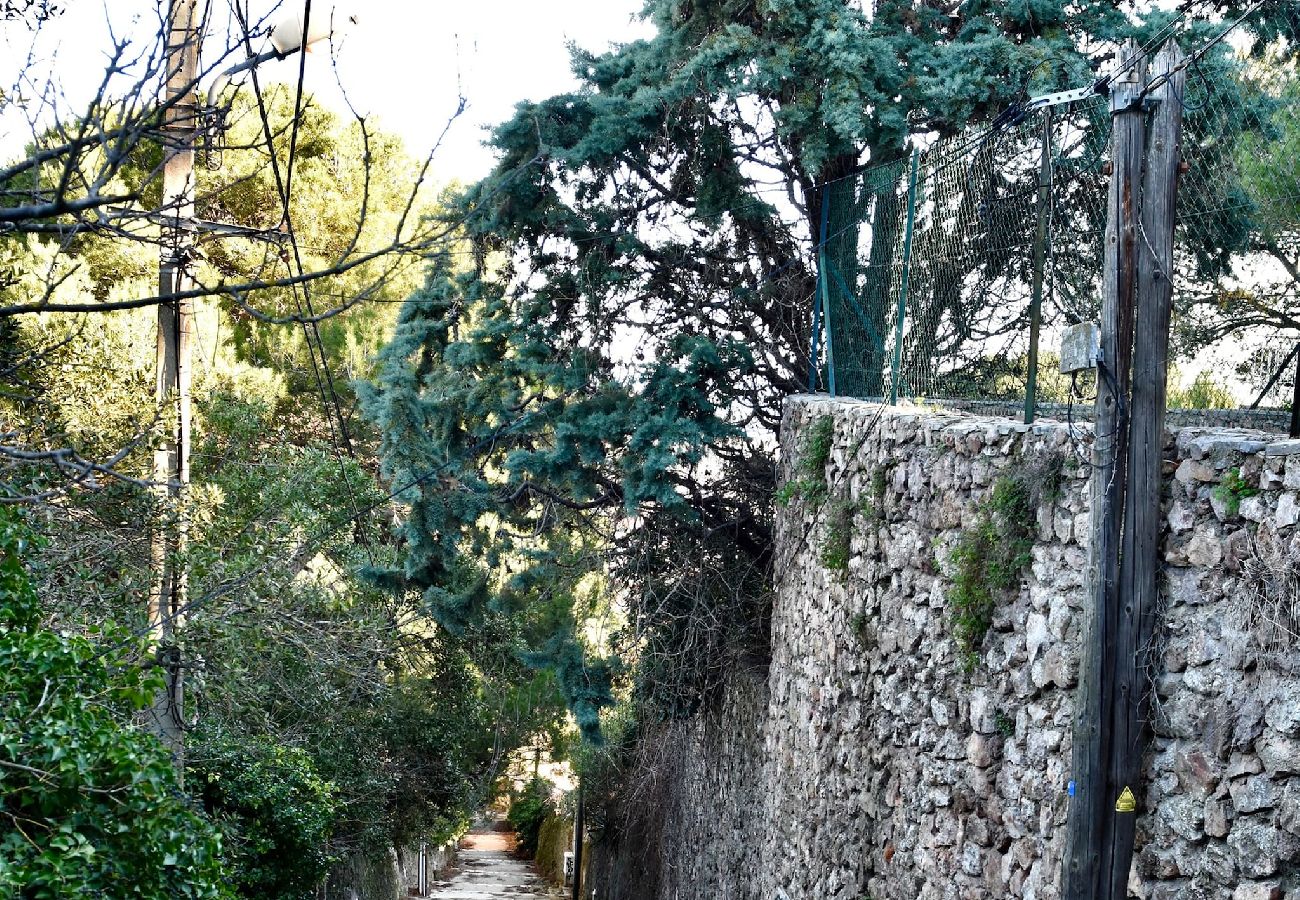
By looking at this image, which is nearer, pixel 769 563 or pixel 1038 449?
pixel 1038 449

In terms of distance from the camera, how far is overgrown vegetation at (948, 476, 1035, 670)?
5172 mm

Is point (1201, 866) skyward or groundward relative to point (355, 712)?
skyward

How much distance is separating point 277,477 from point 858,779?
26.0 feet

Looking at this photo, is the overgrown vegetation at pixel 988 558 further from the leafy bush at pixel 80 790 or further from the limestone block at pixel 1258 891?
the leafy bush at pixel 80 790

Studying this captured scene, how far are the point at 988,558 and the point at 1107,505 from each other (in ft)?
3.27

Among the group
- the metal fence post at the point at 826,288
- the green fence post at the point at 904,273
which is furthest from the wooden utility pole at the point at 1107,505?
the metal fence post at the point at 826,288

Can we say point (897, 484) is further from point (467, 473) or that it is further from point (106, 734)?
point (467, 473)

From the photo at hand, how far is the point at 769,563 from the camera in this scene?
10.1 m

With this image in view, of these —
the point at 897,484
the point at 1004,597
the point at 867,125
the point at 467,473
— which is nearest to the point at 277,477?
the point at 467,473

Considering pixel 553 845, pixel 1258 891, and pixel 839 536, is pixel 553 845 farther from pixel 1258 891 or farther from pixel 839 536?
pixel 1258 891

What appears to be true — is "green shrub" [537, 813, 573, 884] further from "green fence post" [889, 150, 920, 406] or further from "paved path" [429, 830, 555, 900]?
"green fence post" [889, 150, 920, 406]

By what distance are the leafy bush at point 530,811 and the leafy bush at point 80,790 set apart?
1813 cm

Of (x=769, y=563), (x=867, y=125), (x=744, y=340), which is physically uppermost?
(x=867, y=125)

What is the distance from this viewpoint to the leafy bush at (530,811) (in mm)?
24750
